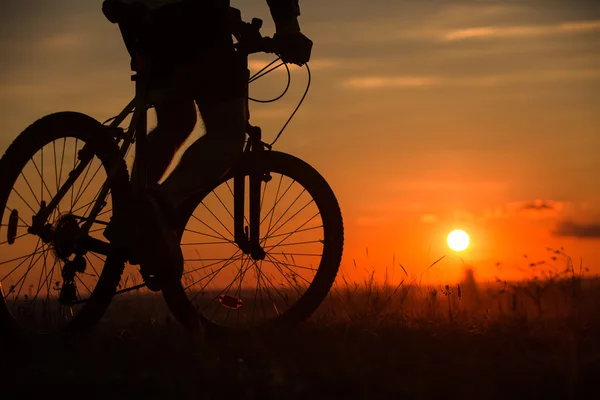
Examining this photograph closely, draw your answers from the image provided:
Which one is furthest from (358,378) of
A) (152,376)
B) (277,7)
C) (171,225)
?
(277,7)

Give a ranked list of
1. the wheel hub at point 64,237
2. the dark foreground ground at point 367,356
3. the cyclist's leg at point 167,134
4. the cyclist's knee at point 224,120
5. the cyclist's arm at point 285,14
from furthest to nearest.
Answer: the cyclist's arm at point 285,14 < the cyclist's leg at point 167,134 < the cyclist's knee at point 224,120 < the wheel hub at point 64,237 < the dark foreground ground at point 367,356

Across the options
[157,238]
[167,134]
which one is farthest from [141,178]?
[157,238]

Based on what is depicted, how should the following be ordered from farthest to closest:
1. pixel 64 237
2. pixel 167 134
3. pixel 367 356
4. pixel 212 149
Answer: pixel 167 134
pixel 212 149
pixel 64 237
pixel 367 356

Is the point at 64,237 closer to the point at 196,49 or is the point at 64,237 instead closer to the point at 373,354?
the point at 196,49

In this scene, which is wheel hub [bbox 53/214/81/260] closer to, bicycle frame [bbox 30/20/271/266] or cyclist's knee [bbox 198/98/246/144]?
bicycle frame [bbox 30/20/271/266]

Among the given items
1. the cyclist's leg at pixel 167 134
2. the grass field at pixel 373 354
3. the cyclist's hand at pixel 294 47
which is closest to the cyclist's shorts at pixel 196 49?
the cyclist's leg at pixel 167 134

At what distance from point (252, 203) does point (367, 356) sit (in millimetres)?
1647

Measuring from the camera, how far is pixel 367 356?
4.49 m

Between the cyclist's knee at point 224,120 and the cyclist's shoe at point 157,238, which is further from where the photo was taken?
the cyclist's knee at point 224,120

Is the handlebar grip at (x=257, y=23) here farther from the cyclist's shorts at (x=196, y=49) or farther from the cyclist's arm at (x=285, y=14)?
the cyclist's shorts at (x=196, y=49)

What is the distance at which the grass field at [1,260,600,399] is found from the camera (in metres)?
3.81

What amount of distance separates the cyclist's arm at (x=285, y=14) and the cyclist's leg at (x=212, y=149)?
619 mm

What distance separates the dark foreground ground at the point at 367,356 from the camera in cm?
380

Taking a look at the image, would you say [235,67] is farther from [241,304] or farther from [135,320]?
[135,320]
